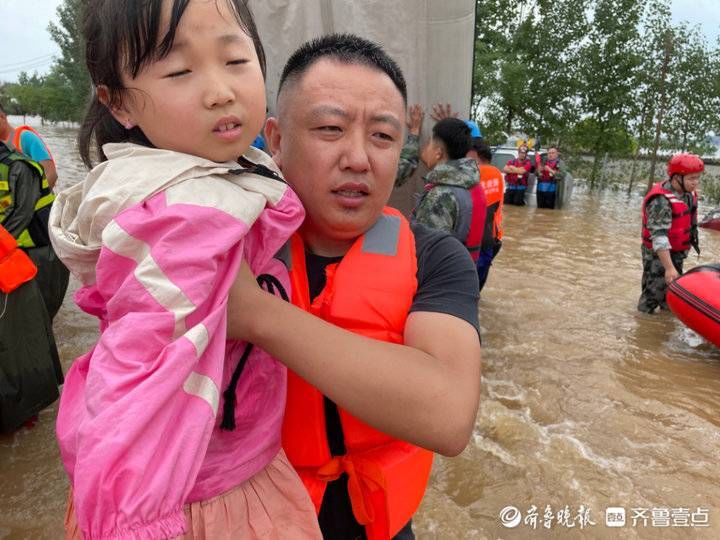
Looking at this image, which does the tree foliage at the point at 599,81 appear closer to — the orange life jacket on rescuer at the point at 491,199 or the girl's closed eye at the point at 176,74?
the orange life jacket on rescuer at the point at 491,199

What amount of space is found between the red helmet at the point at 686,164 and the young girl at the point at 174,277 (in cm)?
588

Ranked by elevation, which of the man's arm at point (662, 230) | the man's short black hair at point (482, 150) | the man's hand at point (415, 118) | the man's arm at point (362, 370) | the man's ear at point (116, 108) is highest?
the man's ear at point (116, 108)

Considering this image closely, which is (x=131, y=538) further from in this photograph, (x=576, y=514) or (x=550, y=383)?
(x=550, y=383)

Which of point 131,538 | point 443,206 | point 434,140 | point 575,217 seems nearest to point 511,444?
point 443,206

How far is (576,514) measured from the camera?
302 cm

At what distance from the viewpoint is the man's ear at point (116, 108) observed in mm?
1051

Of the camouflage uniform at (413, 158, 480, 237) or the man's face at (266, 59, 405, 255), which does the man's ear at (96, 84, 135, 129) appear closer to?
the man's face at (266, 59, 405, 255)

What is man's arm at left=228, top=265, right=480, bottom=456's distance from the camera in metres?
0.92

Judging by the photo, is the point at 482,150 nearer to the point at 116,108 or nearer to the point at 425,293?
the point at 425,293

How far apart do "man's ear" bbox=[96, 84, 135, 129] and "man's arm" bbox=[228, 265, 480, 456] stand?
0.41 metres

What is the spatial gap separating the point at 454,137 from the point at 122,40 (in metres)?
2.99

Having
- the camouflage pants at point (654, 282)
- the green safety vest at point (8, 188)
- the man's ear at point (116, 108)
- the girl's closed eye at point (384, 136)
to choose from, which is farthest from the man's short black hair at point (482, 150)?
the man's ear at point (116, 108)

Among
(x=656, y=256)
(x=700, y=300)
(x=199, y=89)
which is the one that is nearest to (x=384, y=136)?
(x=199, y=89)

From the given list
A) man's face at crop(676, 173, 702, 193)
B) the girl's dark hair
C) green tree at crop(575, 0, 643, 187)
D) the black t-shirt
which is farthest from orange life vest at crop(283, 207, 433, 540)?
green tree at crop(575, 0, 643, 187)
